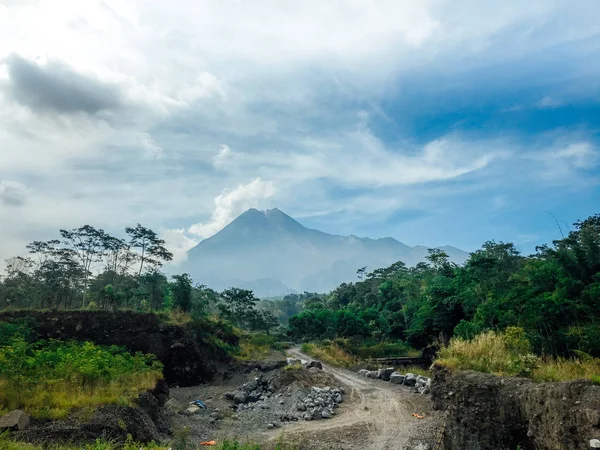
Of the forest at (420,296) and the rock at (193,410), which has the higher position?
the forest at (420,296)

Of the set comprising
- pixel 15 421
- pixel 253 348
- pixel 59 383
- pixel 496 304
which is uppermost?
pixel 496 304

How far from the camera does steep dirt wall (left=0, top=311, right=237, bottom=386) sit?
25125mm

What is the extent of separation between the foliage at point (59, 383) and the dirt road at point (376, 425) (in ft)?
18.9

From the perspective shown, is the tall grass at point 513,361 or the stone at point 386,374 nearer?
the tall grass at point 513,361

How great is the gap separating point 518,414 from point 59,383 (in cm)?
1288

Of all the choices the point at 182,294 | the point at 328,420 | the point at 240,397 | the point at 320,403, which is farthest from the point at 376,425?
the point at 182,294

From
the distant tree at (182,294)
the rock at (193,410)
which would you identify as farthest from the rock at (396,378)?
the distant tree at (182,294)

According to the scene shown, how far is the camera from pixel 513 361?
959 centimetres

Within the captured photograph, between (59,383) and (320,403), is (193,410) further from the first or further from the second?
(59,383)

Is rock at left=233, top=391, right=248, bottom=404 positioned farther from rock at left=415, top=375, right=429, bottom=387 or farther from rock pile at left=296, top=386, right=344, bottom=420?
rock at left=415, top=375, right=429, bottom=387

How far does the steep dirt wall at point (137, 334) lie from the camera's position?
989 inches

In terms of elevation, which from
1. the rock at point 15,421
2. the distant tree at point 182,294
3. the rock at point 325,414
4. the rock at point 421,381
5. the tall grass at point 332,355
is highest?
the distant tree at point 182,294

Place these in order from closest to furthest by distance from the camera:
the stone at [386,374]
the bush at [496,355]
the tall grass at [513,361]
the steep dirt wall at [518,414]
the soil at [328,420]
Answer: the steep dirt wall at [518,414] < the tall grass at [513,361] < the bush at [496,355] < the soil at [328,420] < the stone at [386,374]

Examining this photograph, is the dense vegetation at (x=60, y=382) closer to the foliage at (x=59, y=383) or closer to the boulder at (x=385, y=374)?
the foliage at (x=59, y=383)
